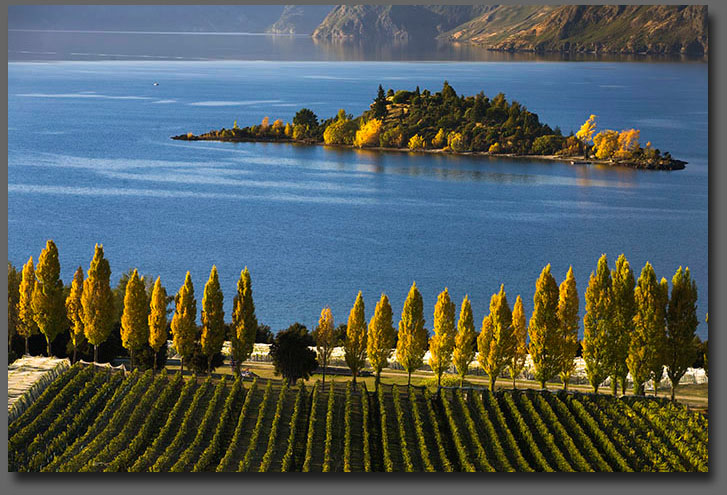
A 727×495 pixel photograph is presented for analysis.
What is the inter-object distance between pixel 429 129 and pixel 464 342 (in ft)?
111

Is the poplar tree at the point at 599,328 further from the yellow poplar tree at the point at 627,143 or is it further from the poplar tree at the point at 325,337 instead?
the yellow poplar tree at the point at 627,143

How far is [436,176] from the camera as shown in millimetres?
45812

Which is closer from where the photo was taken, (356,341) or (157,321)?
(157,321)

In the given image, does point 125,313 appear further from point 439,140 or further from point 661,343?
point 439,140

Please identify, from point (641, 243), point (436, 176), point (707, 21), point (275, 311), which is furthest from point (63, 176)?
point (707, 21)

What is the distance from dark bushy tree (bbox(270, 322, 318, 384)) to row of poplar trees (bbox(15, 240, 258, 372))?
2.16ft

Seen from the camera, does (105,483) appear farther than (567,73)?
No

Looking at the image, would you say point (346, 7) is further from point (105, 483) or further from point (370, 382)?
point (105, 483)

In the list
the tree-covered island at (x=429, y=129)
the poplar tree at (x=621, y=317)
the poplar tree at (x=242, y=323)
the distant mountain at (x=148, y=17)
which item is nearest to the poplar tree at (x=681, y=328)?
the poplar tree at (x=621, y=317)

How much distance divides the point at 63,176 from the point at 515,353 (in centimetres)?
1935

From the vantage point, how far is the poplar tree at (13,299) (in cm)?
2450

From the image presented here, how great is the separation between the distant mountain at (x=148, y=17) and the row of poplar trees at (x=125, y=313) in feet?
16.1

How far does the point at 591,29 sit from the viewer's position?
1023 inches

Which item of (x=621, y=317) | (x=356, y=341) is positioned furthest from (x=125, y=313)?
(x=621, y=317)
